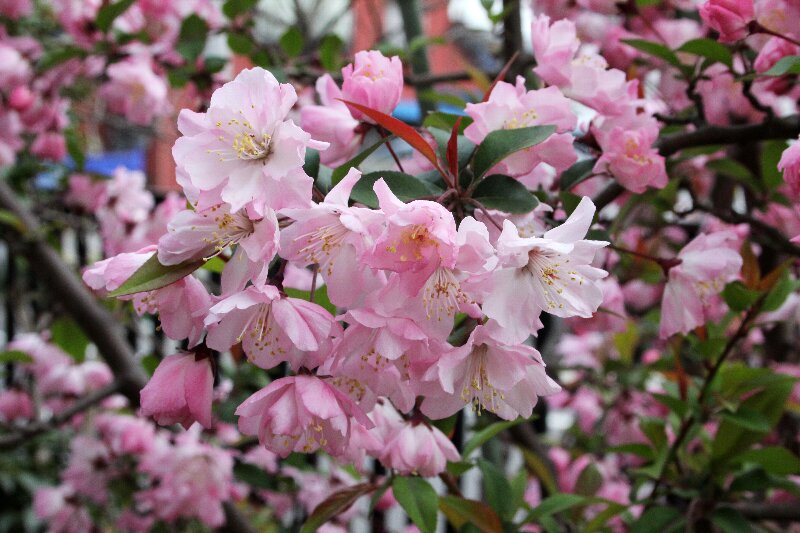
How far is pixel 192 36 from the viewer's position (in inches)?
57.2

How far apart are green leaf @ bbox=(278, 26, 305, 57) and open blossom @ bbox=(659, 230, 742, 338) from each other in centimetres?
85

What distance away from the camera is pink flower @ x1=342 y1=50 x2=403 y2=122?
2.05 feet

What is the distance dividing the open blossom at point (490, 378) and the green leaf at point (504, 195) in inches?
4.1

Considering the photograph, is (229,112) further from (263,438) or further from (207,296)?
(263,438)

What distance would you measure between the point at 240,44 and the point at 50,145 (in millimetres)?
692

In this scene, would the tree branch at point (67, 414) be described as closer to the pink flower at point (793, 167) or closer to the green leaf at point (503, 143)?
the green leaf at point (503, 143)

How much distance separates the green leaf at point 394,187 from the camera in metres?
0.56

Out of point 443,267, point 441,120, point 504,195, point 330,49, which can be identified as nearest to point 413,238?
point 443,267

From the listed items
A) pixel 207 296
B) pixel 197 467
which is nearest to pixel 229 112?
pixel 207 296

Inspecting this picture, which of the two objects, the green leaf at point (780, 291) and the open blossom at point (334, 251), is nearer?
the open blossom at point (334, 251)

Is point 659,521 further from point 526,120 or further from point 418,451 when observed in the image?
point 526,120

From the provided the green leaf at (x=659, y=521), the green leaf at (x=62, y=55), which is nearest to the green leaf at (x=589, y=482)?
the green leaf at (x=659, y=521)

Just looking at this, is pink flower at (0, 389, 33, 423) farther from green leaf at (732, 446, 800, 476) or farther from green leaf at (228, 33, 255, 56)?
green leaf at (732, 446, 800, 476)

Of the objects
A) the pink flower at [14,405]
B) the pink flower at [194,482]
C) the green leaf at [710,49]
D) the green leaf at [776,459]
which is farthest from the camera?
the pink flower at [14,405]
